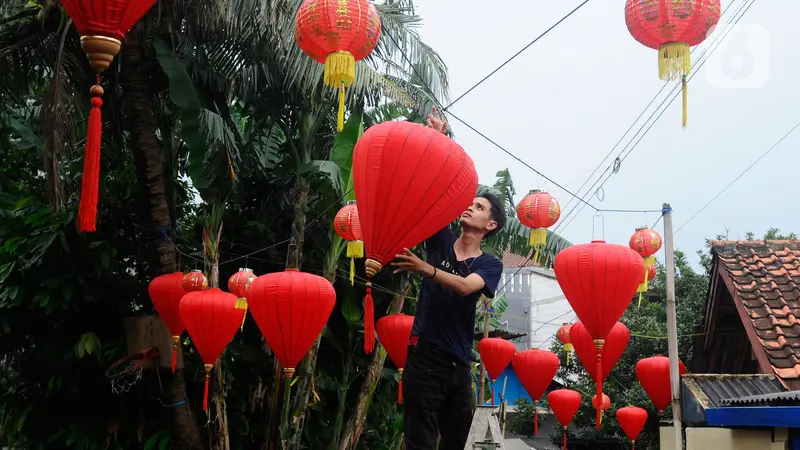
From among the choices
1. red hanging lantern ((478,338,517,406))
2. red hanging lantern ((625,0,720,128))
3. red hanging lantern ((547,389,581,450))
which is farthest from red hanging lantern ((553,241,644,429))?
red hanging lantern ((547,389,581,450))

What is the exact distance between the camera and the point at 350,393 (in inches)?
449

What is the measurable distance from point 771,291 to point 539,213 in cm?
228

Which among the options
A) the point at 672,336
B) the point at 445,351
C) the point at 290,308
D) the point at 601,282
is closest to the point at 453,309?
the point at 445,351

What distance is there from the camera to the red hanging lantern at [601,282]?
248 inches

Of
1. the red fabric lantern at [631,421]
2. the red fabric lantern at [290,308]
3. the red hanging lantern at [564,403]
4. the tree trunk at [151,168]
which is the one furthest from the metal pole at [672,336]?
the red fabric lantern at [631,421]

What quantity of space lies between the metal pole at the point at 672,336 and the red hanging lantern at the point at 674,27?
2.97m

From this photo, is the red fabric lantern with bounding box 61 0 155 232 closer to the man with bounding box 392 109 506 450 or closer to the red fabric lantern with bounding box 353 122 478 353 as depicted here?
the red fabric lantern with bounding box 353 122 478 353

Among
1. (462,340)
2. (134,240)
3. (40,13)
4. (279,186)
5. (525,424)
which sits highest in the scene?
(40,13)

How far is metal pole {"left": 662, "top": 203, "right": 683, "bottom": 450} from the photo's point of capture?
716 cm

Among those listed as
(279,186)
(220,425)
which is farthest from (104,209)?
(220,425)

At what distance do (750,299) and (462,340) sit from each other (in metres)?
4.93

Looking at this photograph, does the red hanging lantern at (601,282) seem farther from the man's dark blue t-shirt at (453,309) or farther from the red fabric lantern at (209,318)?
the red fabric lantern at (209,318)

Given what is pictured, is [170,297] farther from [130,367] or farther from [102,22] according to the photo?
[102,22]

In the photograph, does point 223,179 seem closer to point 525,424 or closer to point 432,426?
point 432,426
